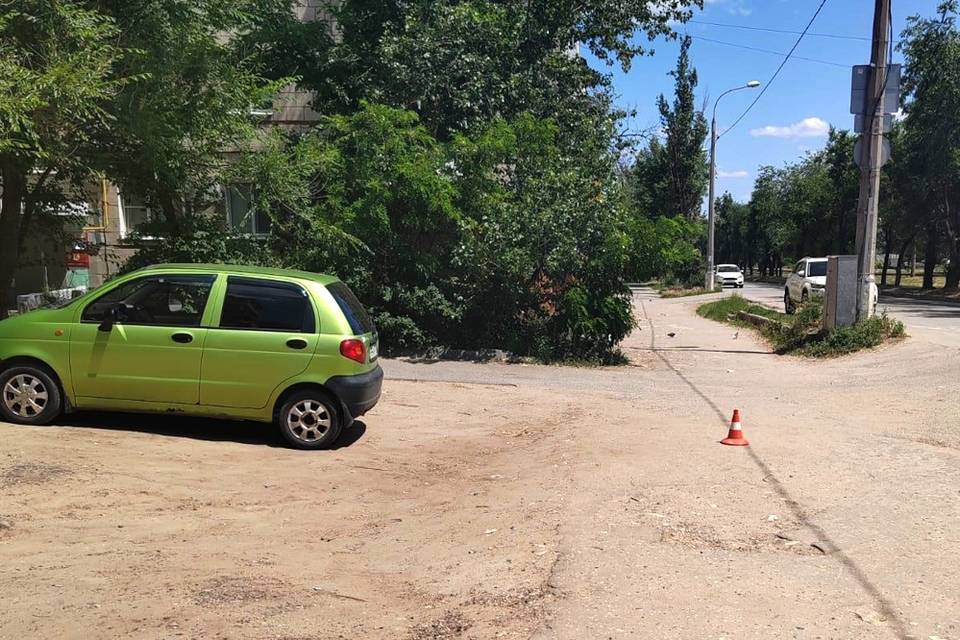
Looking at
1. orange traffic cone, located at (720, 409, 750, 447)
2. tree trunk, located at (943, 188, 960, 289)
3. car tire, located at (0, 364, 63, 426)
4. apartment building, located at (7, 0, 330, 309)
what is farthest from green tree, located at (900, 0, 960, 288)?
car tire, located at (0, 364, 63, 426)

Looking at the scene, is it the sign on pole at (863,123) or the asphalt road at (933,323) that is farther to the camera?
the asphalt road at (933,323)

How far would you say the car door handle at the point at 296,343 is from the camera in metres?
6.92

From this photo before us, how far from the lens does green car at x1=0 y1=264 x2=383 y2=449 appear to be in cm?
690

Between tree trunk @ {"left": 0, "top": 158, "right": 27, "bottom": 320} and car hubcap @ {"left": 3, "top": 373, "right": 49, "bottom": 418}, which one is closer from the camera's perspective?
car hubcap @ {"left": 3, "top": 373, "right": 49, "bottom": 418}

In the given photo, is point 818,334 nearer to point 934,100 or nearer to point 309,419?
point 309,419

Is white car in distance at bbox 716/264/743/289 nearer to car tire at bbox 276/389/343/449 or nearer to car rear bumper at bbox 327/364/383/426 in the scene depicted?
car rear bumper at bbox 327/364/383/426

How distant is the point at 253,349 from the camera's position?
22.6ft

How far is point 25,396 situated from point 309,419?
2.73 m

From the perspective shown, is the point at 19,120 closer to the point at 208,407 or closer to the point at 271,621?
the point at 208,407

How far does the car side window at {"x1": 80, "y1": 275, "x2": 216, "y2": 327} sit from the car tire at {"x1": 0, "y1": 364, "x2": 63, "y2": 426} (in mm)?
668

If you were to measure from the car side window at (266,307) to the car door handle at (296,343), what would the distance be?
0.33 feet

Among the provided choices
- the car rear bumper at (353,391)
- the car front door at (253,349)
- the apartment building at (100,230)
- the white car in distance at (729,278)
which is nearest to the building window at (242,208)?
the apartment building at (100,230)

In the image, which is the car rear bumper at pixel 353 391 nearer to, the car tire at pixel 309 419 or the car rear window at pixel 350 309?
the car tire at pixel 309 419

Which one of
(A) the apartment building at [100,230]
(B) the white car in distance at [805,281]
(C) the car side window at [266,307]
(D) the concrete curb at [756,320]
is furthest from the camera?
(B) the white car in distance at [805,281]
